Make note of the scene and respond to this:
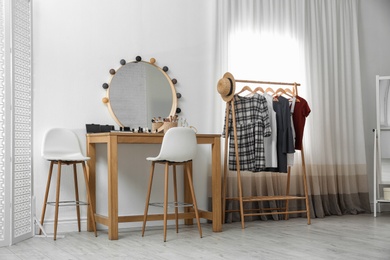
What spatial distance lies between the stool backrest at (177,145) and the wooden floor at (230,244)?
0.66 meters

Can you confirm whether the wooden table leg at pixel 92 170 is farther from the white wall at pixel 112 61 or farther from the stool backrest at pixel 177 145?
the stool backrest at pixel 177 145

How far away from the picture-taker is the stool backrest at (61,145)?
4488mm

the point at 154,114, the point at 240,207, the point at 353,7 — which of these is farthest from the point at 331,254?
the point at 353,7

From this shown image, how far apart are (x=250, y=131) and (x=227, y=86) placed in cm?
51

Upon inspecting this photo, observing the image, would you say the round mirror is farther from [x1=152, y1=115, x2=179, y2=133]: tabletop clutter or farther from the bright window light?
the bright window light

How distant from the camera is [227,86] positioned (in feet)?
16.4

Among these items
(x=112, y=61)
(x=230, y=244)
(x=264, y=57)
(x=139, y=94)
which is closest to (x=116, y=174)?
(x=139, y=94)

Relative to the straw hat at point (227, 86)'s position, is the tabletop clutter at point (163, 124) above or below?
below

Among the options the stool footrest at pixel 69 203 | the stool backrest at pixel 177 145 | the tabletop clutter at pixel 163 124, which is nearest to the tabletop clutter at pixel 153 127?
the tabletop clutter at pixel 163 124

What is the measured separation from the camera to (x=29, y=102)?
4535 mm

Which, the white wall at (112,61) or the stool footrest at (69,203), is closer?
the stool footrest at (69,203)

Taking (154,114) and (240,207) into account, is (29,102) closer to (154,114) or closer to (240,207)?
(154,114)

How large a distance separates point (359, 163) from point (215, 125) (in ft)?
6.20

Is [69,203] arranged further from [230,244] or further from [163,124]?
[230,244]
